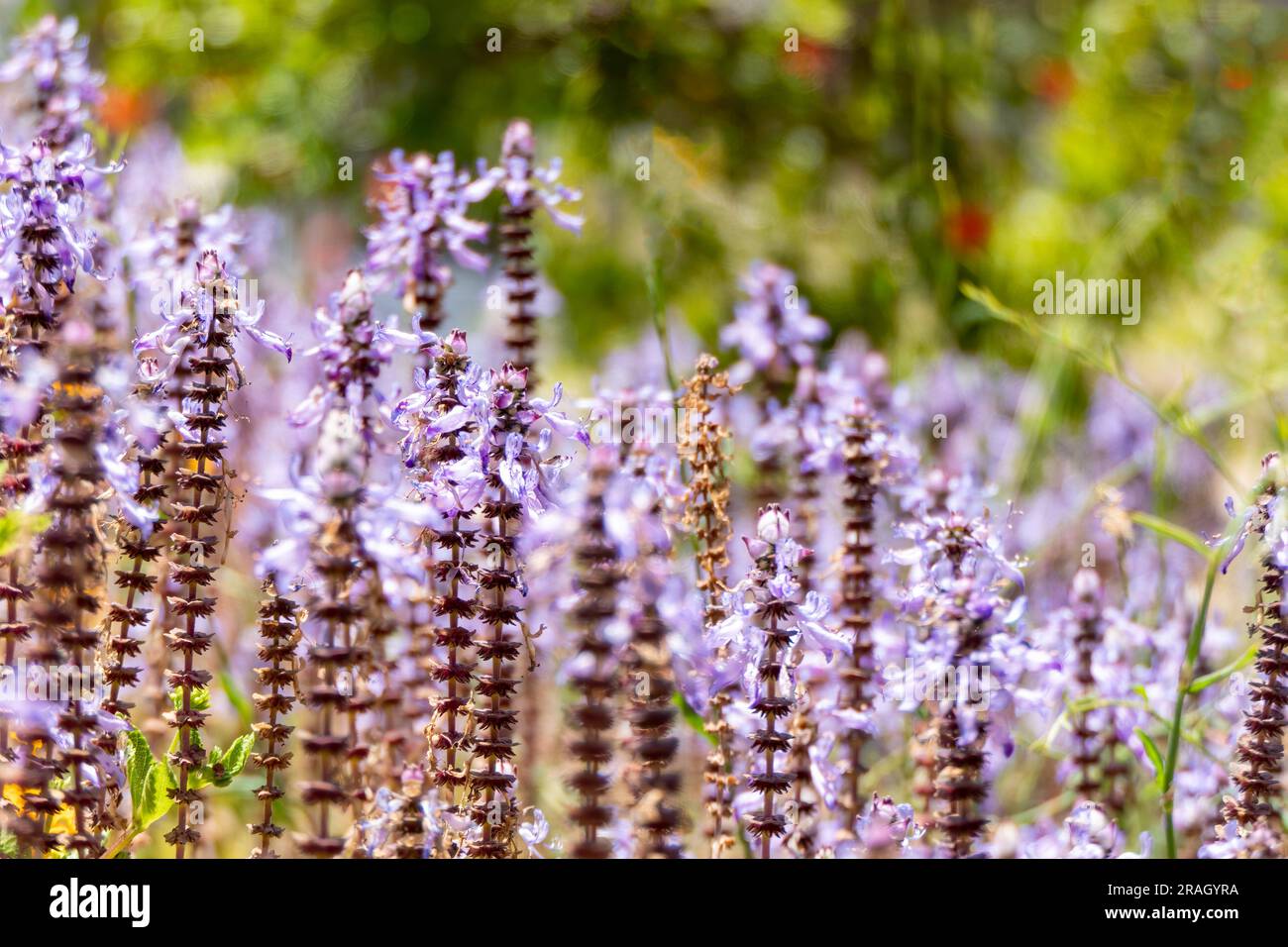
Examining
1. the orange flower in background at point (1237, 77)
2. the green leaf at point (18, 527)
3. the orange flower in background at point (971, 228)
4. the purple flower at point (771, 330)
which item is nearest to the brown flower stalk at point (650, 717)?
the green leaf at point (18, 527)

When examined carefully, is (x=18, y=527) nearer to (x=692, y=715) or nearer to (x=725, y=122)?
(x=692, y=715)

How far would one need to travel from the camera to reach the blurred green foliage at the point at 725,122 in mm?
6531

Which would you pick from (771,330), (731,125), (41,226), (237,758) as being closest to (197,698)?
(237,758)

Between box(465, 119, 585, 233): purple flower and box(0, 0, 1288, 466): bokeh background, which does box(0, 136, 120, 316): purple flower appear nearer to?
box(465, 119, 585, 233): purple flower

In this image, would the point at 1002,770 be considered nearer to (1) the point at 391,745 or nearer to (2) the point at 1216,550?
(2) the point at 1216,550

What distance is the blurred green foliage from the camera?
6531 mm

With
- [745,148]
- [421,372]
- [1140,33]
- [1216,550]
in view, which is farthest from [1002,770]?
[1140,33]

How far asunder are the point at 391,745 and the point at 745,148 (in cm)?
559

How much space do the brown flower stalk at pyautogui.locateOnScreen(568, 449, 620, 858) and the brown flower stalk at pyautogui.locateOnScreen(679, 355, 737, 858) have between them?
0.65 meters

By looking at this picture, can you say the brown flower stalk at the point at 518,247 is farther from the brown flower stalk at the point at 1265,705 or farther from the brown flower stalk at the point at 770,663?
the brown flower stalk at the point at 1265,705

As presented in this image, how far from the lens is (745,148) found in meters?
6.98

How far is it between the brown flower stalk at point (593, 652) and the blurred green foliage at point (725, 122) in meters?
4.66
